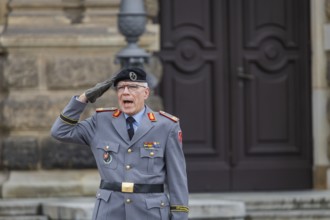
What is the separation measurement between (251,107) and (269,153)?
19.2 inches

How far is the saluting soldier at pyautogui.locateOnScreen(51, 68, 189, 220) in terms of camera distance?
789cm

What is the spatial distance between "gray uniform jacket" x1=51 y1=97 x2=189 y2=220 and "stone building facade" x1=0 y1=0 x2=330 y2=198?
4.51 m

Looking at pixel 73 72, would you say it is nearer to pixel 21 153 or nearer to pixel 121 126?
pixel 21 153

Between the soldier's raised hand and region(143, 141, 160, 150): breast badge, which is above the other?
the soldier's raised hand

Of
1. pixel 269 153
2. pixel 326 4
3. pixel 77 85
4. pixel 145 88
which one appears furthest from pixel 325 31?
pixel 145 88

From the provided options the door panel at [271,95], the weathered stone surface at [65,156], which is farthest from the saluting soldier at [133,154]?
the door panel at [271,95]

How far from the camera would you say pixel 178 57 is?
13.7m

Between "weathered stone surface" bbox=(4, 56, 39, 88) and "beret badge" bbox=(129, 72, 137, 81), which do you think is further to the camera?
"weathered stone surface" bbox=(4, 56, 39, 88)

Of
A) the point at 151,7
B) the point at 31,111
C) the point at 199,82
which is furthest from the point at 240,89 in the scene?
the point at 31,111

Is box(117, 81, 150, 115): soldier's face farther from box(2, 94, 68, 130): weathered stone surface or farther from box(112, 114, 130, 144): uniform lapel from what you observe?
box(2, 94, 68, 130): weathered stone surface

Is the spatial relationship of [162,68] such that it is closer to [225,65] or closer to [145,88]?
[225,65]

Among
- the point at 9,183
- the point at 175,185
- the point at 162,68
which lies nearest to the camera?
the point at 175,185

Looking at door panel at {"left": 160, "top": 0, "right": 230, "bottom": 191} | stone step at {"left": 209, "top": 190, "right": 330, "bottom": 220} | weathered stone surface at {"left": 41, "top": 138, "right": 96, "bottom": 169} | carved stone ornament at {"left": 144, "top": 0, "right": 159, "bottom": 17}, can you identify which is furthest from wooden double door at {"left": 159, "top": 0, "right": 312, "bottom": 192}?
weathered stone surface at {"left": 41, "top": 138, "right": 96, "bottom": 169}

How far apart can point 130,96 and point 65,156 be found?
4754 millimetres
